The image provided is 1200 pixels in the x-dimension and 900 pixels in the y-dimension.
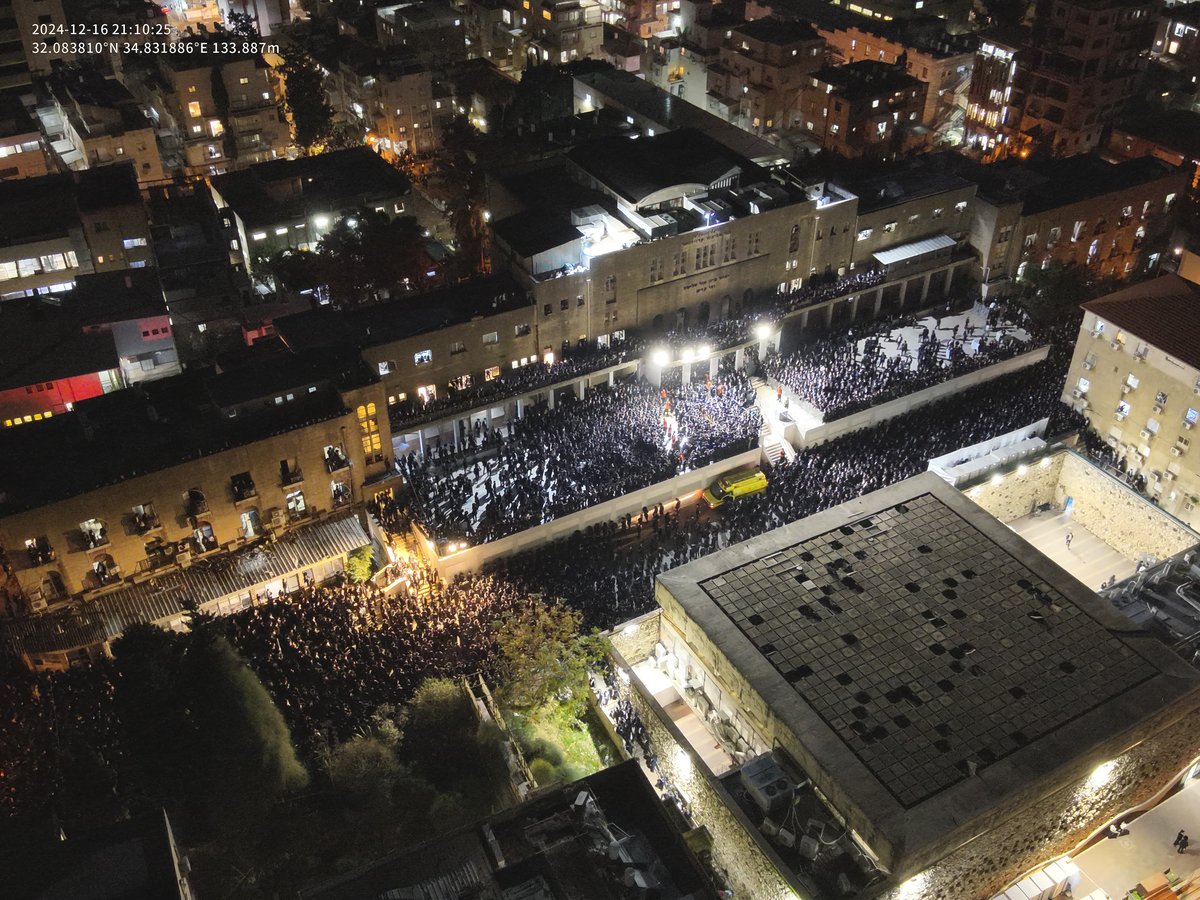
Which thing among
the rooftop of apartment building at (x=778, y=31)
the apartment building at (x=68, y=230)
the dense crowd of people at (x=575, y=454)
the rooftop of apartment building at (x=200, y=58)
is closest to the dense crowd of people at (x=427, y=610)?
the dense crowd of people at (x=575, y=454)

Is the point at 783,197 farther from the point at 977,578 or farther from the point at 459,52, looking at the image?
the point at 459,52

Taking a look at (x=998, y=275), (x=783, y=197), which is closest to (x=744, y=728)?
(x=783, y=197)

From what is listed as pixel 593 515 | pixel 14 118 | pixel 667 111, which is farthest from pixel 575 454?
pixel 14 118

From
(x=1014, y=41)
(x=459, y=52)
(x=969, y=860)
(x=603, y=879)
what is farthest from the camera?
(x=459, y=52)

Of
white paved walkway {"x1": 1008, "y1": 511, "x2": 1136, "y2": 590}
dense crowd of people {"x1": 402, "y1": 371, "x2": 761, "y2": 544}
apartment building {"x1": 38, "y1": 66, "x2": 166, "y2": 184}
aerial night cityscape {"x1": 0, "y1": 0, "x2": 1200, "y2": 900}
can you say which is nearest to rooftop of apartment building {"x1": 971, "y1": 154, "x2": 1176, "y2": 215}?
aerial night cityscape {"x1": 0, "y1": 0, "x2": 1200, "y2": 900}

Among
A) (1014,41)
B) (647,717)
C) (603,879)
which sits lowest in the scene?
(647,717)

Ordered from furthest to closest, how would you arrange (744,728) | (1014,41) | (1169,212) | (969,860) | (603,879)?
(1014,41) → (1169,212) → (744,728) → (969,860) → (603,879)

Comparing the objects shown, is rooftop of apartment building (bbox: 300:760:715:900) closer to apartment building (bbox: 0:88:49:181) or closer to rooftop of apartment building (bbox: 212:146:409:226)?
rooftop of apartment building (bbox: 212:146:409:226)

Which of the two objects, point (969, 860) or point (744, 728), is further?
point (744, 728)
